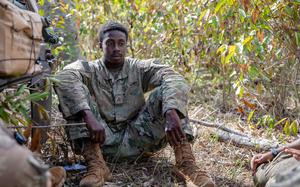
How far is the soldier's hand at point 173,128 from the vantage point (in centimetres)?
341

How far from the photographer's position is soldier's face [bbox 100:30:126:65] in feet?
13.0

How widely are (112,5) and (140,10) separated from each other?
969 mm

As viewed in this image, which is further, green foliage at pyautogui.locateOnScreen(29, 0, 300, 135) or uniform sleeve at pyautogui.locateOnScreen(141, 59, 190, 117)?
green foliage at pyautogui.locateOnScreen(29, 0, 300, 135)

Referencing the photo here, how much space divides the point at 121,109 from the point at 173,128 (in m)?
0.70

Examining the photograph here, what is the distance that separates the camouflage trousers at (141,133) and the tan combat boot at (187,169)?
14cm

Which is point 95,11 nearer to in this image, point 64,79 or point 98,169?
point 64,79

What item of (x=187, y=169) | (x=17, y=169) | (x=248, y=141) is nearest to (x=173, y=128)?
(x=187, y=169)

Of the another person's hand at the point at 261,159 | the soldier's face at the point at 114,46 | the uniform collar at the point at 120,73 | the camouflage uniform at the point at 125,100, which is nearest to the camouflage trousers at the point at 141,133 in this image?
the camouflage uniform at the point at 125,100

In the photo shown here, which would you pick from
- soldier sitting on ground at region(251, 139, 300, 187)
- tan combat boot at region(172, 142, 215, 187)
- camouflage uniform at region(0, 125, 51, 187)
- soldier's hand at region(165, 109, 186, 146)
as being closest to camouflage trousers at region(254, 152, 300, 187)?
soldier sitting on ground at region(251, 139, 300, 187)

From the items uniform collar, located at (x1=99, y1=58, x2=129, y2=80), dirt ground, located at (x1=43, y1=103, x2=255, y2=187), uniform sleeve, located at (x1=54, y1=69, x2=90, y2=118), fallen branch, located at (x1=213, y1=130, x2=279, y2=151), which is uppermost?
uniform collar, located at (x1=99, y1=58, x2=129, y2=80)

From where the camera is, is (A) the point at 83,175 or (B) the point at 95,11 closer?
(A) the point at 83,175

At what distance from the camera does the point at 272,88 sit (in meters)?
5.24

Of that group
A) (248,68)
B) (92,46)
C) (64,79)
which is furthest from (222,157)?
(92,46)

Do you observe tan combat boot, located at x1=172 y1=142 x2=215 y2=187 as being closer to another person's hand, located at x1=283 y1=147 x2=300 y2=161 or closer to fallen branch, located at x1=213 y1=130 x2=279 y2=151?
another person's hand, located at x1=283 y1=147 x2=300 y2=161
